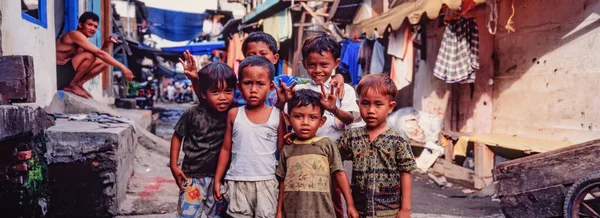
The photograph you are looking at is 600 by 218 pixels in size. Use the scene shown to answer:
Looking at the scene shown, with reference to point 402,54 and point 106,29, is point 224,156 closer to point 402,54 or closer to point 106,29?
point 402,54

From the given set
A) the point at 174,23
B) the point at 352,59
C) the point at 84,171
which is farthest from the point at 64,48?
the point at 174,23

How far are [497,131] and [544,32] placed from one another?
155 centimetres

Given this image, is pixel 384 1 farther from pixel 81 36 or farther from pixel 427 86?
pixel 81 36

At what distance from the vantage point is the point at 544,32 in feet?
18.6

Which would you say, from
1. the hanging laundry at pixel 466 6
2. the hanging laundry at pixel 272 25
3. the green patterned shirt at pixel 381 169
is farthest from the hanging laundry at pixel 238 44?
the green patterned shirt at pixel 381 169

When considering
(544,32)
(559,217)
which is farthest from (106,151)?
(544,32)

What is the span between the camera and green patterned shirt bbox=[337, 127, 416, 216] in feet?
7.64

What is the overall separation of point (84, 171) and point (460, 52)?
4943 millimetres

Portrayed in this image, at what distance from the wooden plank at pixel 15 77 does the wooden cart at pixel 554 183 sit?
366 centimetres

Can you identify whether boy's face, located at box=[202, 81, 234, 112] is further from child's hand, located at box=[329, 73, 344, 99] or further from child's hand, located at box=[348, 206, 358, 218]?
child's hand, located at box=[348, 206, 358, 218]

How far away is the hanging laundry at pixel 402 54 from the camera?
23.7 feet

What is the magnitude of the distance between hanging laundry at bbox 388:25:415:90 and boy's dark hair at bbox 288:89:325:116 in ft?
17.0

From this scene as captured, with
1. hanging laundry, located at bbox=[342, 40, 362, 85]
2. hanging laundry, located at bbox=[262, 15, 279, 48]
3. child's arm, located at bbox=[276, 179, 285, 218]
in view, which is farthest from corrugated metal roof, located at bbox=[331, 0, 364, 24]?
child's arm, located at bbox=[276, 179, 285, 218]

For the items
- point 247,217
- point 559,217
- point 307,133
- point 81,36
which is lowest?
point 559,217
